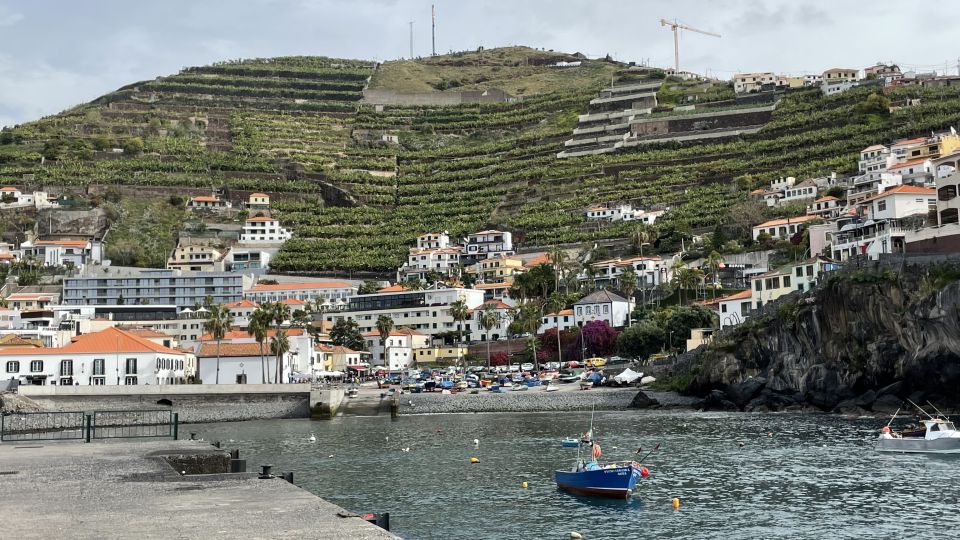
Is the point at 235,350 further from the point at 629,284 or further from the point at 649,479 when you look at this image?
the point at 649,479

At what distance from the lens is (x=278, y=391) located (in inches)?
3024

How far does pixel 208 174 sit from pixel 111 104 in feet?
133

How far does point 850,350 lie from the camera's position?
67.4 m

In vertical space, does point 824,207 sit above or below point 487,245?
above

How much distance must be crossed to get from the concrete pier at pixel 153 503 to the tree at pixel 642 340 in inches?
2367

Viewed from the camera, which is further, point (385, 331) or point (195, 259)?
point (195, 259)

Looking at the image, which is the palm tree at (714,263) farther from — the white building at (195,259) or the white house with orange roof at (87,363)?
the white building at (195,259)

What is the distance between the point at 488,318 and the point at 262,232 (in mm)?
52848

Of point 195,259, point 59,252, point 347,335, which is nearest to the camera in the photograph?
point 347,335

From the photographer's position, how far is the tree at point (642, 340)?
88.5m

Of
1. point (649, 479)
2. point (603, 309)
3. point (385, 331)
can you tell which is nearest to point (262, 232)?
point (385, 331)

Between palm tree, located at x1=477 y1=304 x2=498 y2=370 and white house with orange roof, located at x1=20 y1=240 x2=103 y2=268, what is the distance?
56.5m

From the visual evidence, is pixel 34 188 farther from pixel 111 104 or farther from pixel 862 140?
pixel 862 140

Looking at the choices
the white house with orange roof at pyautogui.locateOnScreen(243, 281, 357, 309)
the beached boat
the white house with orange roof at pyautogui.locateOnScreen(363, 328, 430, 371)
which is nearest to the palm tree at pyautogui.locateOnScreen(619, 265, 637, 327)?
the white house with orange roof at pyautogui.locateOnScreen(363, 328, 430, 371)
